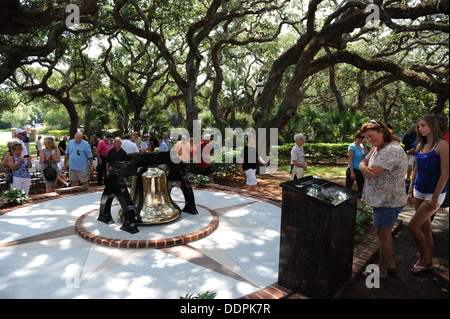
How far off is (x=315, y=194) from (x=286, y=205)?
1.09 ft

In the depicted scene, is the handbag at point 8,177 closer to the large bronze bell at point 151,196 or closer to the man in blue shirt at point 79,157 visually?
the man in blue shirt at point 79,157

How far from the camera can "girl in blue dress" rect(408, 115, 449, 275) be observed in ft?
11.2

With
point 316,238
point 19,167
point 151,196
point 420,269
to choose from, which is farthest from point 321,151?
point 316,238

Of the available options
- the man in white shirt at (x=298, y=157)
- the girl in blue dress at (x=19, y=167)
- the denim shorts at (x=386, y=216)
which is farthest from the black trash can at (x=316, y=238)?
the girl in blue dress at (x=19, y=167)

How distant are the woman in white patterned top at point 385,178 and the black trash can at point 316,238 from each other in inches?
10.4

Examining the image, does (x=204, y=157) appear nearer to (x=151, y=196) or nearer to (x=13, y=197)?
(x=151, y=196)

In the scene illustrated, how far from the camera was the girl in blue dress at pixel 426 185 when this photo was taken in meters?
3.42

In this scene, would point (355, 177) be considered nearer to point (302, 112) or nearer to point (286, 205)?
point (286, 205)

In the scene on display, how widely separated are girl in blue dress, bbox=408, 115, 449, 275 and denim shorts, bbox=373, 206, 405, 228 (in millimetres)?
366

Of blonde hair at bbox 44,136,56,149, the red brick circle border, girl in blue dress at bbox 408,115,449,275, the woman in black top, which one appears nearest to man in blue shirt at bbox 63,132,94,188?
blonde hair at bbox 44,136,56,149

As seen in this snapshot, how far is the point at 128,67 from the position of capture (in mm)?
20484
